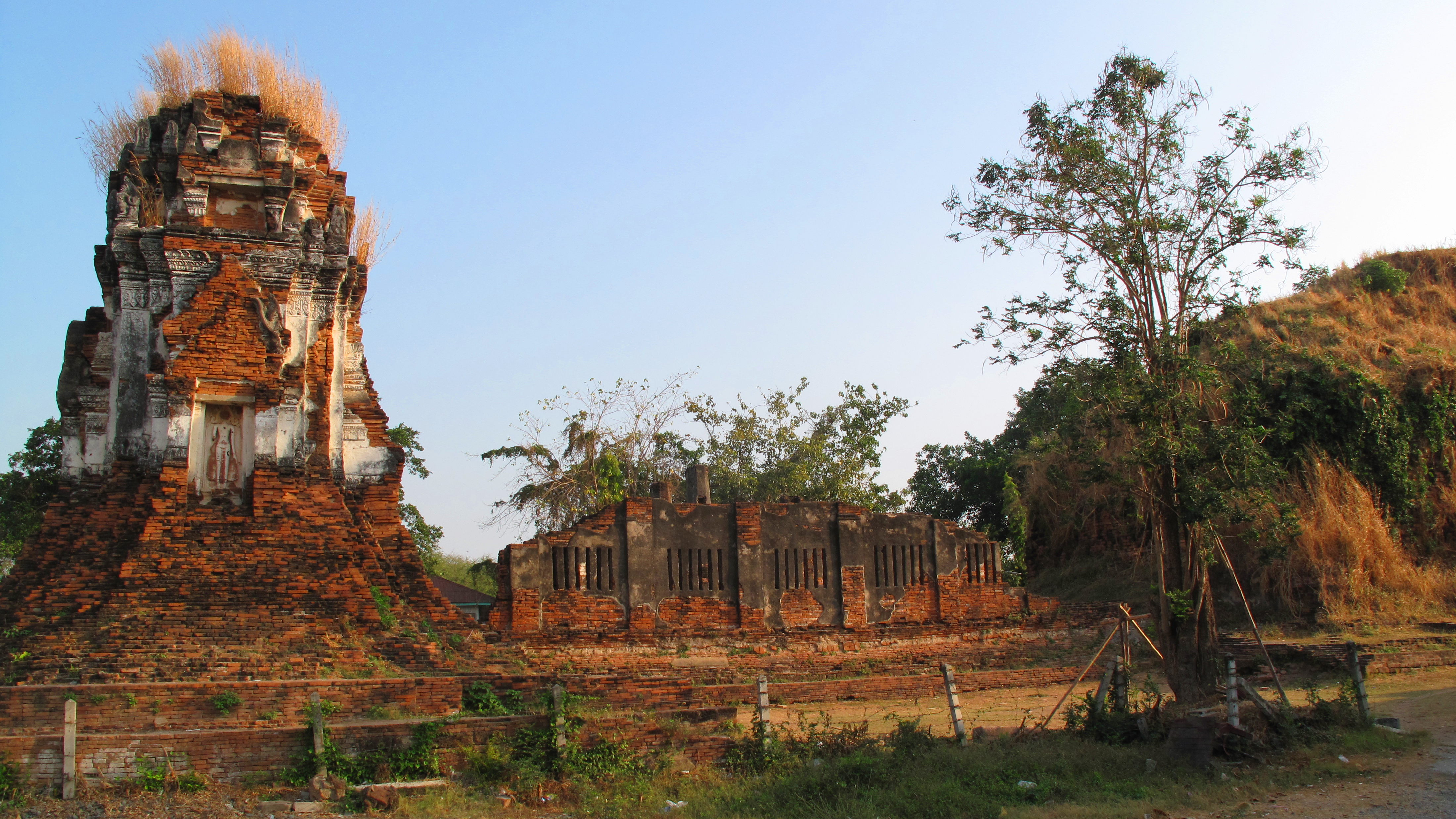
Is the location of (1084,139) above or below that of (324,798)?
above

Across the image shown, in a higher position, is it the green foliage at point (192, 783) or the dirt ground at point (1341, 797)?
the green foliage at point (192, 783)

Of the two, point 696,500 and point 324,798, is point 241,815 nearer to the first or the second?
point 324,798

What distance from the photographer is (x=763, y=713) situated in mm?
9484

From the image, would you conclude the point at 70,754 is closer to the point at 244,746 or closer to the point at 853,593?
the point at 244,746

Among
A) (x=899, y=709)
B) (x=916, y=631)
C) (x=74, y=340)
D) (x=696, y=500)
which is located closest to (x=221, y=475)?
(x=74, y=340)

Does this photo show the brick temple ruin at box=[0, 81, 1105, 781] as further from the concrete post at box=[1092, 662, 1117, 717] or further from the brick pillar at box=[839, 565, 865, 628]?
the concrete post at box=[1092, 662, 1117, 717]

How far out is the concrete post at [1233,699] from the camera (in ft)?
29.4

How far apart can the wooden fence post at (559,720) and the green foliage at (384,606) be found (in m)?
2.83

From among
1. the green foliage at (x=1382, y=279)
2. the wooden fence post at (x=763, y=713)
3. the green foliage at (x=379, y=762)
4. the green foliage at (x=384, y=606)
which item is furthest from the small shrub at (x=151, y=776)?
the green foliage at (x=1382, y=279)

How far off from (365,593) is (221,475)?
235cm

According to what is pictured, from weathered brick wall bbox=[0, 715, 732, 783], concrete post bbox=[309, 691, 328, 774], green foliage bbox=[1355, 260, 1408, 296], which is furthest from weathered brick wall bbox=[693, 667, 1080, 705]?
green foliage bbox=[1355, 260, 1408, 296]

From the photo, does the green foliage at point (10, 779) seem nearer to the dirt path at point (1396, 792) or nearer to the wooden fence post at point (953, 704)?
the wooden fence post at point (953, 704)

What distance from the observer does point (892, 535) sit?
16.1 m

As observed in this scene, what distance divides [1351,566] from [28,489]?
23.7 m
